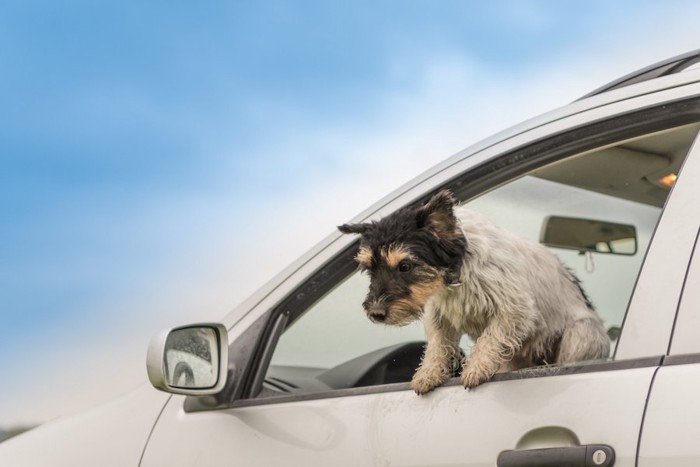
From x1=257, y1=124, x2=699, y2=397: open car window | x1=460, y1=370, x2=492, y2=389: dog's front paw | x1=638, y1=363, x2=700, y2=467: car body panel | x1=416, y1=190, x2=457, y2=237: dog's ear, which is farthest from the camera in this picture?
x1=416, y1=190, x2=457, y2=237: dog's ear

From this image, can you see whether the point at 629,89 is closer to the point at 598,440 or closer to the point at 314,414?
the point at 598,440

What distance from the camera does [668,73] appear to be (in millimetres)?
2662

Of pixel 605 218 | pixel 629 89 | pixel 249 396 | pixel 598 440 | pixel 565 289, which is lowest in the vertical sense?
pixel 598 440

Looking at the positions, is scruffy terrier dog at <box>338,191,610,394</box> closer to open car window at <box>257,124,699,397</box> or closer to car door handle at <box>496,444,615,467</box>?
open car window at <box>257,124,699,397</box>

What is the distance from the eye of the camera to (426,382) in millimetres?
2580

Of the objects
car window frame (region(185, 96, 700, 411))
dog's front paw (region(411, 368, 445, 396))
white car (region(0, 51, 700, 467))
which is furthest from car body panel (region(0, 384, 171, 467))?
dog's front paw (region(411, 368, 445, 396))

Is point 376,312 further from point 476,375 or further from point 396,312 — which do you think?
point 476,375

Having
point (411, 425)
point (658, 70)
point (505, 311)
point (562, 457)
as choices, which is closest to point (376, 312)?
point (505, 311)

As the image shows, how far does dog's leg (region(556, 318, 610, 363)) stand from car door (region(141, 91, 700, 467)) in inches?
2.2

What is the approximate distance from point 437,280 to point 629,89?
81cm

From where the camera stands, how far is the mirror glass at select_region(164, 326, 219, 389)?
3.04m

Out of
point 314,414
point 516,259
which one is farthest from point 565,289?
point 314,414

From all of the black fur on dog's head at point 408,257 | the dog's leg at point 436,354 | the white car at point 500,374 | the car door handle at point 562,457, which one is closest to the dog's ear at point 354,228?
the black fur on dog's head at point 408,257

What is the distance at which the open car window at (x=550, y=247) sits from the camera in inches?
109
